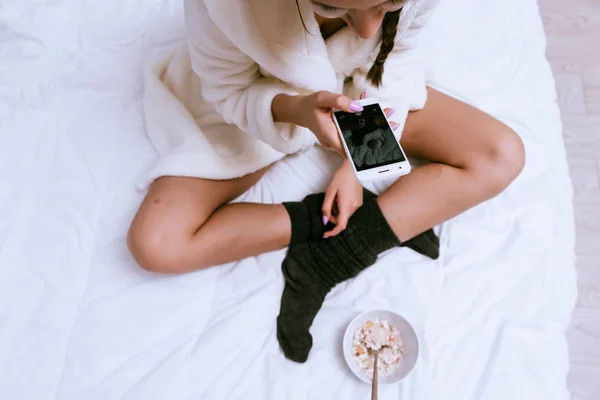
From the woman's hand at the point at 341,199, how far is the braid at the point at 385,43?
0.51ft

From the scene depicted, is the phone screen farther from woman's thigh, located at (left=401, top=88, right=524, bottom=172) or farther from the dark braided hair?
woman's thigh, located at (left=401, top=88, right=524, bottom=172)

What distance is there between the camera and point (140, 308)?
0.82 metres

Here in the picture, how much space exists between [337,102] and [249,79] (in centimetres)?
19

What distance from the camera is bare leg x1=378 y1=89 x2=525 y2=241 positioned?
2.80 feet

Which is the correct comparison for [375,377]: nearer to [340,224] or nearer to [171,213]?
[340,224]

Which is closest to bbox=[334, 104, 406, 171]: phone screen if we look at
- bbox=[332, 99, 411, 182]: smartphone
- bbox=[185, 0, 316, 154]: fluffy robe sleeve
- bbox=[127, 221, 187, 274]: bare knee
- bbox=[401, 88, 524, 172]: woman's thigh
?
bbox=[332, 99, 411, 182]: smartphone

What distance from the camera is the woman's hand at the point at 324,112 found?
645 millimetres

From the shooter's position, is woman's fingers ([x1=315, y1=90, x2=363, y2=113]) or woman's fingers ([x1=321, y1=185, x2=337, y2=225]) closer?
woman's fingers ([x1=315, y1=90, x2=363, y2=113])

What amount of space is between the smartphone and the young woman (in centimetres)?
7

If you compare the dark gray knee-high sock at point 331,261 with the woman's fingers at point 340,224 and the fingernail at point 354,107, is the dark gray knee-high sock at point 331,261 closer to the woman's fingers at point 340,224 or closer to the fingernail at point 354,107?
the woman's fingers at point 340,224

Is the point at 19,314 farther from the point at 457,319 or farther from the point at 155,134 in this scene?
the point at 457,319

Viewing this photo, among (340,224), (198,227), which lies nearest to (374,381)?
(340,224)

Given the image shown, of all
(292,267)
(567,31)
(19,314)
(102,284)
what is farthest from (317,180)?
(567,31)

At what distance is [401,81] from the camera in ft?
2.70
